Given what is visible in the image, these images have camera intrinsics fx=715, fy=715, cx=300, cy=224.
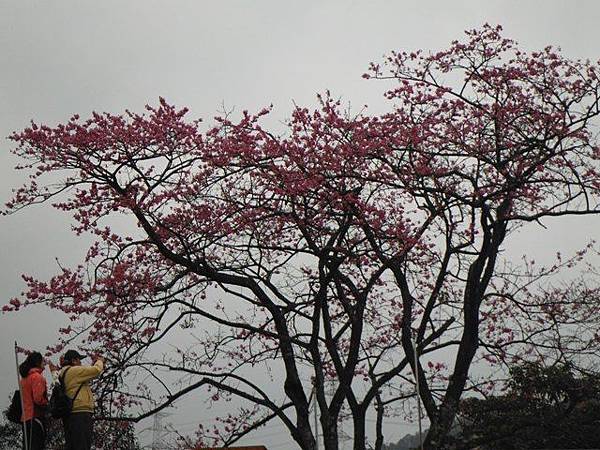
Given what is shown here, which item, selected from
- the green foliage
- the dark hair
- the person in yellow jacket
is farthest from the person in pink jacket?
the green foliage

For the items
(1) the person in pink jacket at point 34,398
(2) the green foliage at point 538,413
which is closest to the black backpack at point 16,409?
(1) the person in pink jacket at point 34,398

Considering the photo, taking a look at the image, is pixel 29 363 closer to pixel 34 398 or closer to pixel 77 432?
pixel 34 398

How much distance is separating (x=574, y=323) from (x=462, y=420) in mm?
2319

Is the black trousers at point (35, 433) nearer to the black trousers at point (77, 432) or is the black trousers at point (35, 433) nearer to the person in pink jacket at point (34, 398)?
the person in pink jacket at point (34, 398)

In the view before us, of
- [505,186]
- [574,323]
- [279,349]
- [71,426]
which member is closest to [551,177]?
[505,186]

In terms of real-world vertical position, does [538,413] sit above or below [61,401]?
below

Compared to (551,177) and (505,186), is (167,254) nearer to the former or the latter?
(505,186)

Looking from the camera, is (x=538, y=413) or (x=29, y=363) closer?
(x=29, y=363)

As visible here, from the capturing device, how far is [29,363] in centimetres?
688

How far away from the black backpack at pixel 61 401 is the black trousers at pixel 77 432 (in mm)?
75

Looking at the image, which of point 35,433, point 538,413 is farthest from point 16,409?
point 538,413

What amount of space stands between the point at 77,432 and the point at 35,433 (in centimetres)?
47

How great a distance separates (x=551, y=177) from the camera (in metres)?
9.67

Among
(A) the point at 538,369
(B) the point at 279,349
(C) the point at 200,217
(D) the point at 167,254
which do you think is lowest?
(A) the point at 538,369
